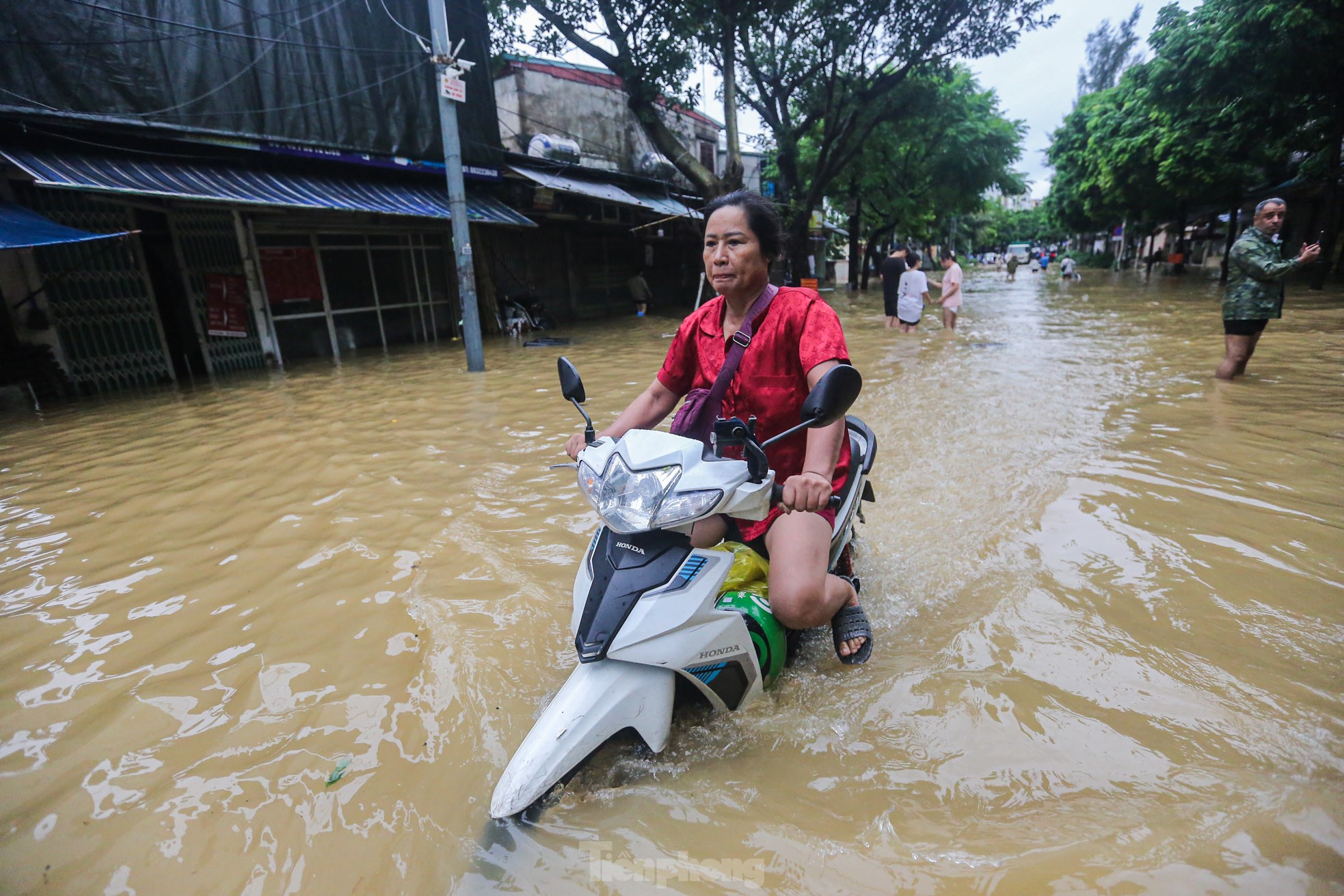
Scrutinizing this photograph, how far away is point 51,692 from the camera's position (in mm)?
2262

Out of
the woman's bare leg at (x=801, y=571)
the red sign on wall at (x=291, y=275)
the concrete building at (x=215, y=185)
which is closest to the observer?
the woman's bare leg at (x=801, y=571)

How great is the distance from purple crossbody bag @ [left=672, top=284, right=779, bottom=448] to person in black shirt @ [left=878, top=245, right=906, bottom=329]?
33.5ft

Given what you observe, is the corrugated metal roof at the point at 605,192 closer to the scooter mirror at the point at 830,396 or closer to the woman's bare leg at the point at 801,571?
the woman's bare leg at the point at 801,571

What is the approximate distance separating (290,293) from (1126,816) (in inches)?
486

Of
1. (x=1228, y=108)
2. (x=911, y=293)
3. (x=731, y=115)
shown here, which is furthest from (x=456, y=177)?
(x=1228, y=108)

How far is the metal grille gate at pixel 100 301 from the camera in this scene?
780 cm

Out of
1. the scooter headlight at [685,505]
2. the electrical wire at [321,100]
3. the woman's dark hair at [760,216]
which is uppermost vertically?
the electrical wire at [321,100]

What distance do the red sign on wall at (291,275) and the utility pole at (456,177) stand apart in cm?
372

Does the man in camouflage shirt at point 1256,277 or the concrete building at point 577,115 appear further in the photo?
the concrete building at point 577,115

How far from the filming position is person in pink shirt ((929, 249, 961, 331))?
11.1 m

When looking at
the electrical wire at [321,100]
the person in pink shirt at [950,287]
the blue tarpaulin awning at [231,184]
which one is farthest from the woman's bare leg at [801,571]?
the person in pink shirt at [950,287]

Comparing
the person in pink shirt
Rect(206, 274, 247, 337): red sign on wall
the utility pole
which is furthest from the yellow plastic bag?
Rect(206, 274, 247, 337): red sign on wall

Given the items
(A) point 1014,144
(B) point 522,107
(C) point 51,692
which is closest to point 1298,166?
(A) point 1014,144

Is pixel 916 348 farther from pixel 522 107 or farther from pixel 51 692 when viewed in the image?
pixel 522 107
